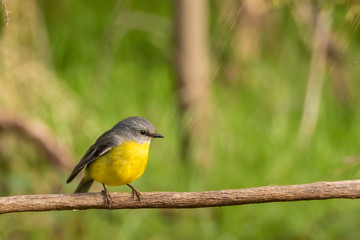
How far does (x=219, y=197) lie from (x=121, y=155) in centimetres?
84

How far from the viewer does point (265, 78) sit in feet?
21.6

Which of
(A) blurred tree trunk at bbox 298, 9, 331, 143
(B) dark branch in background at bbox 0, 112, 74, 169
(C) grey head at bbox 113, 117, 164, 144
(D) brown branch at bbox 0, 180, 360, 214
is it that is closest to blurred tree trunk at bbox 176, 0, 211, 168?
(A) blurred tree trunk at bbox 298, 9, 331, 143

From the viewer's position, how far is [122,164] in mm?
3293

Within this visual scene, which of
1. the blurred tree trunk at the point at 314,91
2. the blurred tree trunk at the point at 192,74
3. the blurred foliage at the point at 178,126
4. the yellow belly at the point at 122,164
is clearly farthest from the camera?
the blurred tree trunk at the point at 192,74

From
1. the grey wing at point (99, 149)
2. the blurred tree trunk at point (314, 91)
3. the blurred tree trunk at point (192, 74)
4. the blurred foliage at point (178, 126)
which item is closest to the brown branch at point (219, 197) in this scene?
the grey wing at point (99, 149)

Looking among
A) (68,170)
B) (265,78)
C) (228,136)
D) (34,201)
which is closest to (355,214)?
(228,136)

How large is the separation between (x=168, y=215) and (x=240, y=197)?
265 cm

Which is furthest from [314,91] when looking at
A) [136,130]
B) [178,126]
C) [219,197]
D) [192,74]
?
[219,197]

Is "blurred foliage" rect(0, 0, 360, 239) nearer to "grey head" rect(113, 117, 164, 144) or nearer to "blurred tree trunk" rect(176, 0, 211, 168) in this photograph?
"blurred tree trunk" rect(176, 0, 211, 168)

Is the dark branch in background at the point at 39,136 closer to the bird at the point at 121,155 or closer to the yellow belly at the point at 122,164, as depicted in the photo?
the bird at the point at 121,155

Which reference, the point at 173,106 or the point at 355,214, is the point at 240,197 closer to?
the point at 355,214

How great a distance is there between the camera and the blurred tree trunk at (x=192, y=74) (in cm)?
561

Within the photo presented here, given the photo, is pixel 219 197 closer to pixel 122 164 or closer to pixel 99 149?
pixel 122 164

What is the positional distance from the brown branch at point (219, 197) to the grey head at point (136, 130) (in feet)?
2.41
